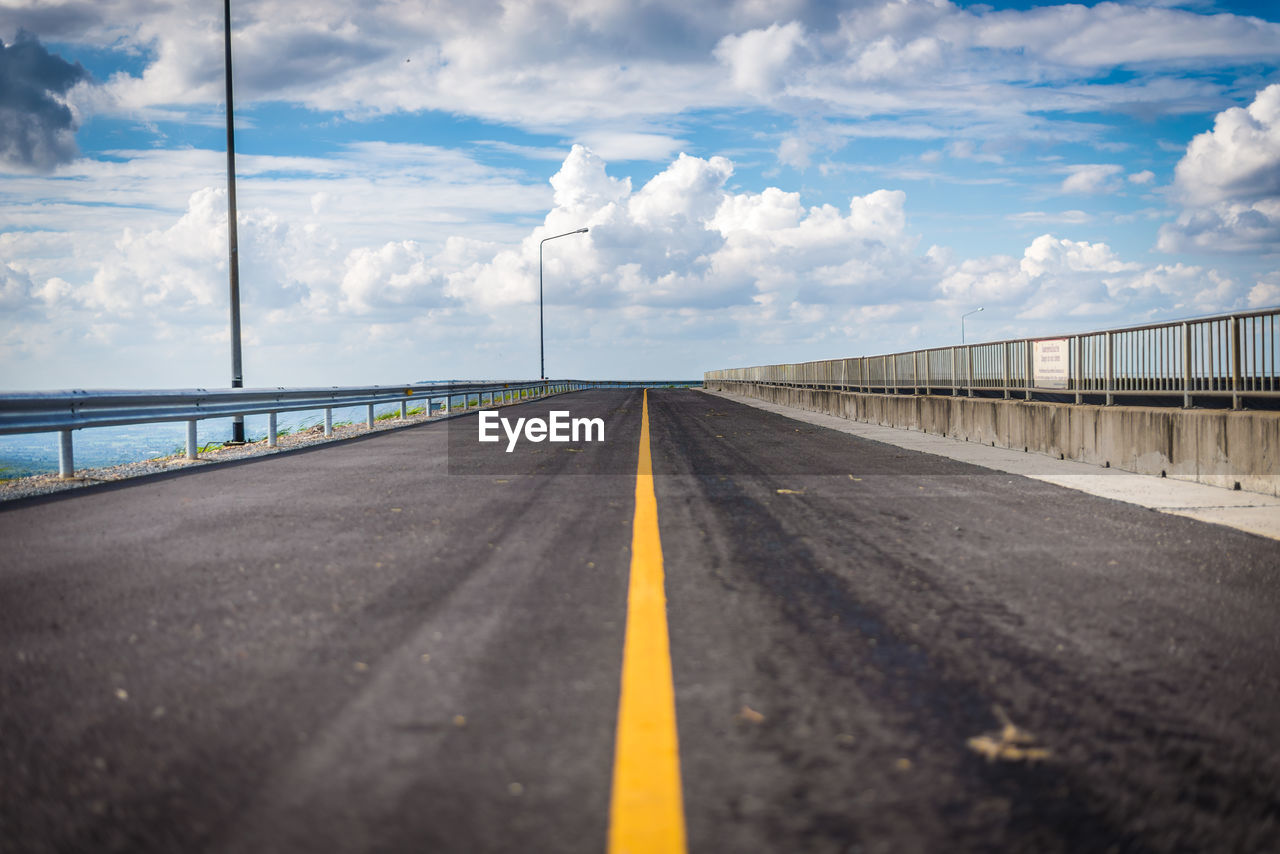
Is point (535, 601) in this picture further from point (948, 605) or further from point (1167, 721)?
point (1167, 721)

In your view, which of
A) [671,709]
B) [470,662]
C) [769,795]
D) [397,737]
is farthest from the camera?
[470,662]

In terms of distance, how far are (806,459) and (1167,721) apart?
30.6 ft

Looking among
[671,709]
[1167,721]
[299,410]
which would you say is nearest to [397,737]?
[671,709]

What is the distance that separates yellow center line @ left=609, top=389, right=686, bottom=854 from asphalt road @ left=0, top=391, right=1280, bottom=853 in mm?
58

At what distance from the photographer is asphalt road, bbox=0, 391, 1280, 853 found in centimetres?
229

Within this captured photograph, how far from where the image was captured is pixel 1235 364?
968 centimetres

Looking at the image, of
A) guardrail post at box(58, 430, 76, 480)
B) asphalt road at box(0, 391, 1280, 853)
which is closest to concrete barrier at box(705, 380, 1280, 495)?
asphalt road at box(0, 391, 1280, 853)

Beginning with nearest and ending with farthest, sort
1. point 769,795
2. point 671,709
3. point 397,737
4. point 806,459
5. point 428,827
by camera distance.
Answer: point 428,827 → point 769,795 → point 397,737 → point 671,709 → point 806,459

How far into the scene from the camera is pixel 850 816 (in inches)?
89.5

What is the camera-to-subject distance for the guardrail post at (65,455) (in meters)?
10.3

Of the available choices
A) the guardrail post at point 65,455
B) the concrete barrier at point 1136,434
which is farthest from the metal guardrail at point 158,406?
the concrete barrier at point 1136,434

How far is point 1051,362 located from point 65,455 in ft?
43.2

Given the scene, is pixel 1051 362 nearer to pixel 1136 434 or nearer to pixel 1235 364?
pixel 1136 434

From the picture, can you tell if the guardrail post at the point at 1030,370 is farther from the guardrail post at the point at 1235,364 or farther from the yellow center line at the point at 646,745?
the yellow center line at the point at 646,745
